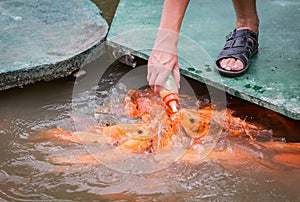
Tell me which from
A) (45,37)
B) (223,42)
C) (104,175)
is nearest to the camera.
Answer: (104,175)

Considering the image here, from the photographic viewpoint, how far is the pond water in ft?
6.67

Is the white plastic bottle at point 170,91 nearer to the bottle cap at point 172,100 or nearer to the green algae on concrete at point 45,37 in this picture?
the bottle cap at point 172,100

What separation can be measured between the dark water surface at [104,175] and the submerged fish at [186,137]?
0.05 m

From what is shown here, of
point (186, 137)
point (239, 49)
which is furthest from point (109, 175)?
point (239, 49)

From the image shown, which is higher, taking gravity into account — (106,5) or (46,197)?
(106,5)

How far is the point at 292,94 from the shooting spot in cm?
240

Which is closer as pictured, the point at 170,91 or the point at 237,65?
the point at 170,91

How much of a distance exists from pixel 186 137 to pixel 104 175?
18.9 inches

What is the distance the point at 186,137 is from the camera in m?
2.36

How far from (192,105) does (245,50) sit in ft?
1.44

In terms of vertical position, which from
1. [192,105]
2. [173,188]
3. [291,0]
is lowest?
[173,188]

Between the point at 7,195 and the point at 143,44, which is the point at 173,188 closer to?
the point at 7,195

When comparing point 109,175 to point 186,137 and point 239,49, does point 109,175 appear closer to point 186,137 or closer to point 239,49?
point 186,137

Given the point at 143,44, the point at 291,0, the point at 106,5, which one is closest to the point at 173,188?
the point at 143,44
